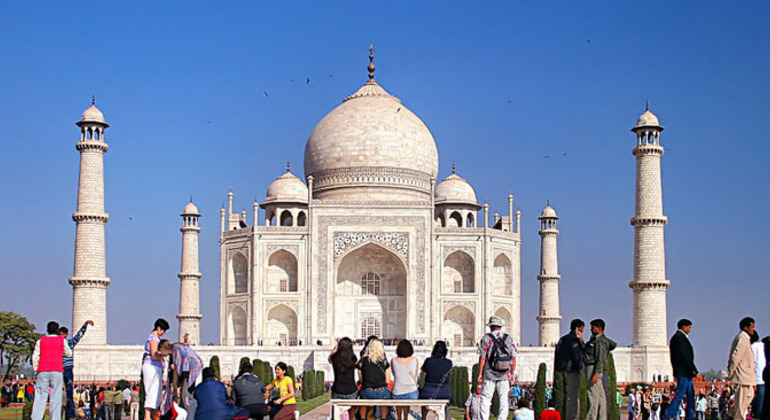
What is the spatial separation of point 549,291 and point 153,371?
78.0 ft

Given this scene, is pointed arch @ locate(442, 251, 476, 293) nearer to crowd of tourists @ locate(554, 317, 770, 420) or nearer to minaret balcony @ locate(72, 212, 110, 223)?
minaret balcony @ locate(72, 212, 110, 223)

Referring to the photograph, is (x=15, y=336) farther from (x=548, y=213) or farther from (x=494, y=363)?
(x=494, y=363)

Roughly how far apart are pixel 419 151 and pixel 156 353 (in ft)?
79.0

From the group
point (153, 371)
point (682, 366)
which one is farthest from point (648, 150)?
point (153, 371)

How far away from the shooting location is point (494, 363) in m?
8.77

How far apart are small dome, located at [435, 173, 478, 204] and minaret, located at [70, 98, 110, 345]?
32.0 feet

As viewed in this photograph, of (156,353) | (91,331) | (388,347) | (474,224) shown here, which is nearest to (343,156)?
(474,224)

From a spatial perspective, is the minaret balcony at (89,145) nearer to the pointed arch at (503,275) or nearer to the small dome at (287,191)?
the small dome at (287,191)

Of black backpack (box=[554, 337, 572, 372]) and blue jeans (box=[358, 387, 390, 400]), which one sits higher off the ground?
black backpack (box=[554, 337, 572, 372])

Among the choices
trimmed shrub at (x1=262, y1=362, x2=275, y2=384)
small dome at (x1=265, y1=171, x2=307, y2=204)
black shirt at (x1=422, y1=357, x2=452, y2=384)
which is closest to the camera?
black shirt at (x1=422, y1=357, x2=452, y2=384)

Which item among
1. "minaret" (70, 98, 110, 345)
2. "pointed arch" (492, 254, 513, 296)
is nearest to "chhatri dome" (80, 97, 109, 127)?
"minaret" (70, 98, 110, 345)

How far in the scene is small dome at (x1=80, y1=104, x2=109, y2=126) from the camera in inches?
1086

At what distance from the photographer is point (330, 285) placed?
28984 millimetres

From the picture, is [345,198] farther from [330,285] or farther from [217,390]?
[217,390]
